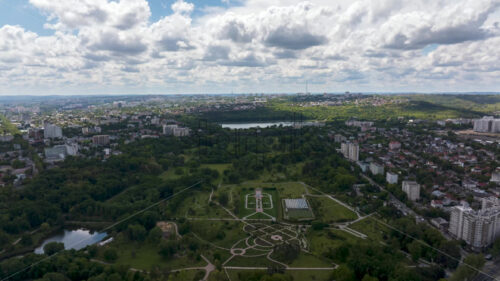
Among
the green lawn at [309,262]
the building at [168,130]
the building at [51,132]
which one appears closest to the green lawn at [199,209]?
the green lawn at [309,262]

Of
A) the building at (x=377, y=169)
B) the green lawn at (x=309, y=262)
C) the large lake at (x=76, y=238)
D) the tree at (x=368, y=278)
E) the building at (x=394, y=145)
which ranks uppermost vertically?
the building at (x=394, y=145)

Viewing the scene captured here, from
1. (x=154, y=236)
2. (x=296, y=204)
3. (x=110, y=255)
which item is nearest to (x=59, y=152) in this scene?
(x=154, y=236)

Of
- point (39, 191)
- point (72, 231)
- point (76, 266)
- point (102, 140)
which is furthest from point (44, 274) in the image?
point (102, 140)

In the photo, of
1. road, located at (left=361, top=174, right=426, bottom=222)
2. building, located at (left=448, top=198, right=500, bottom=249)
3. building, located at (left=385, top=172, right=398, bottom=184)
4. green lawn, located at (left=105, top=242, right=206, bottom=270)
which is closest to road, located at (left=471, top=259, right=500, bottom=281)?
building, located at (left=448, top=198, right=500, bottom=249)

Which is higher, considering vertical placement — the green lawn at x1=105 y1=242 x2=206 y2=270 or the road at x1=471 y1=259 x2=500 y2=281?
the road at x1=471 y1=259 x2=500 y2=281

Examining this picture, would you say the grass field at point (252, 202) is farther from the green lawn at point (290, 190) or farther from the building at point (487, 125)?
the building at point (487, 125)

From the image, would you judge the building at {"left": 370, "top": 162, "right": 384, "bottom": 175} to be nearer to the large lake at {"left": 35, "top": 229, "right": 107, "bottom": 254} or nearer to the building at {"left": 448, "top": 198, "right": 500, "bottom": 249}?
the building at {"left": 448, "top": 198, "right": 500, "bottom": 249}
